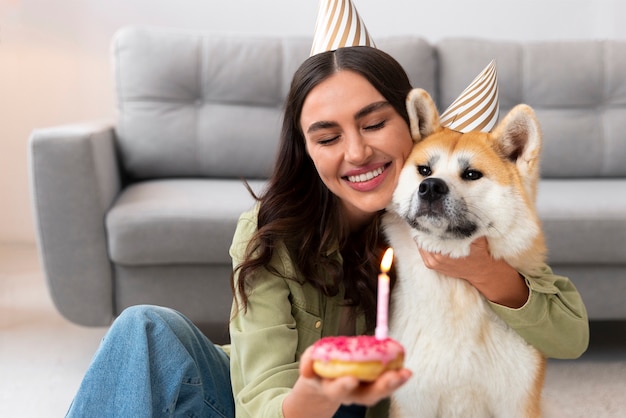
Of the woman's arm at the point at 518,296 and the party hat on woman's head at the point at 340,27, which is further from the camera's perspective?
the party hat on woman's head at the point at 340,27

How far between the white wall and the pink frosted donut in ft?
8.98

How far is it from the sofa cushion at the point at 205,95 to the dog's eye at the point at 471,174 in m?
1.55

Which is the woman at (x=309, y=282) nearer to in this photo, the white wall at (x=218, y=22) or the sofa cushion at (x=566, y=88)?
the sofa cushion at (x=566, y=88)

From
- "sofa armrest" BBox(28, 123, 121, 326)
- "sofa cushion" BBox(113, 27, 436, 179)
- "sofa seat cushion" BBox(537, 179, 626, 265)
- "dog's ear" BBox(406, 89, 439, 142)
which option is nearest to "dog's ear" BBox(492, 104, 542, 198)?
"dog's ear" BBox(406, 89, 439, 142)

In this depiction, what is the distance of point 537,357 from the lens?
1122mm

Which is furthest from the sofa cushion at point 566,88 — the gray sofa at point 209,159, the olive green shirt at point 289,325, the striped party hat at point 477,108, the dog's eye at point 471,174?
the dog's eye at point 471,174

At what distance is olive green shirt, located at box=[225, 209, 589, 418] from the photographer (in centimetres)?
110

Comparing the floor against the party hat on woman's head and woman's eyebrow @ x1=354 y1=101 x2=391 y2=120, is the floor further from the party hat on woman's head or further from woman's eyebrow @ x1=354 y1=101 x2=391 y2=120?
the party hat on woman's head

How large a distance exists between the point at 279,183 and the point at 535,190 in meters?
0.45

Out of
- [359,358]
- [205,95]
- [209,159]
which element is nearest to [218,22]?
[205,95]

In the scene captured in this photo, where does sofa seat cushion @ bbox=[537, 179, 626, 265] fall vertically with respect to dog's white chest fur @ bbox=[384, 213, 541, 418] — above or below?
below

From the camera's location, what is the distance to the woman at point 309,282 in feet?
3.67

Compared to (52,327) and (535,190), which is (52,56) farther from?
(535,190)

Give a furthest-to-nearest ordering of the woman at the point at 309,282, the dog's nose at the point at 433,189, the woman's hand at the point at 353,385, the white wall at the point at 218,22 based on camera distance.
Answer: the white wall at the point at 218,22 → the woman at the point at 309,282 → the dog's nose at the point at 433,189 → the woman's hand at the point at 353,385
